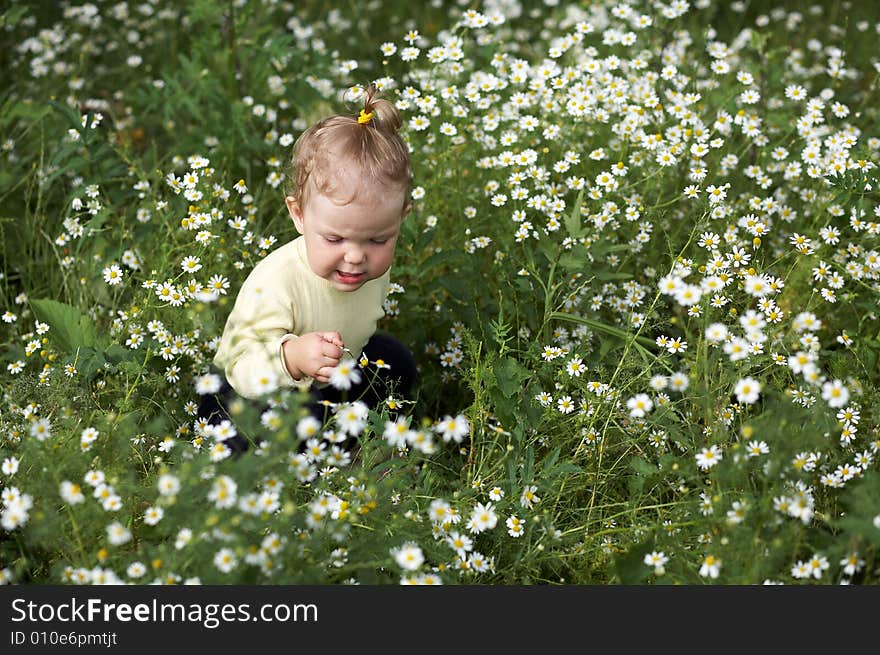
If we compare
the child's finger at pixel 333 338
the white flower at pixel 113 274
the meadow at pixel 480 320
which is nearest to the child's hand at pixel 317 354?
the child's finger at pixel 333 338

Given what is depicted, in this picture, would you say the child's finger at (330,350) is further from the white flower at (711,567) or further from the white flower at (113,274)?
the white flower at (711,567)

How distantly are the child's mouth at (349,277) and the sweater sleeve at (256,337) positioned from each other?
17 cm

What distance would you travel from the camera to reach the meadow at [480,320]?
228 centimetres

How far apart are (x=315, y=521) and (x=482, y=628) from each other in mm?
483

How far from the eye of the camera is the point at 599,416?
284 cm

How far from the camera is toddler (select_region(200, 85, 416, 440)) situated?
2629 mm

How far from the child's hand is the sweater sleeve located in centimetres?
7

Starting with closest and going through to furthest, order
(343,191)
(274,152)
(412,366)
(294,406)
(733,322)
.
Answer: (294,406), (343,191), (733,322), (412,366), (274,152)

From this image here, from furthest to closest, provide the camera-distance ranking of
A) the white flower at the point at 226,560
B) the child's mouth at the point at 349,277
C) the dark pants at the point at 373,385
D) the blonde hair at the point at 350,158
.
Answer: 1. the dark pants at the point at 373,385
2. the child's mouth at the point at 349,277
3. the blonde hair at the point at 350,158
4. the white flower at the point at 226,560

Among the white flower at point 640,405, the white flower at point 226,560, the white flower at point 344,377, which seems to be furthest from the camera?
the white flower at point 640,405

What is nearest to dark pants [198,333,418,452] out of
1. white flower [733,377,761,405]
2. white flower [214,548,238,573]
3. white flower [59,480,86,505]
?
white flower [59,480,86,505]

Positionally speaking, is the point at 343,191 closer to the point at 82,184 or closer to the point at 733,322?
the point at 733,322

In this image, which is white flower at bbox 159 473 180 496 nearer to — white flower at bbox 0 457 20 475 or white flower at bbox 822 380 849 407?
white flower at bbox 0 457 20 475

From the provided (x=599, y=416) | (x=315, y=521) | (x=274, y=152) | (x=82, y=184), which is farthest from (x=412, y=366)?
(x=82, y=184)
